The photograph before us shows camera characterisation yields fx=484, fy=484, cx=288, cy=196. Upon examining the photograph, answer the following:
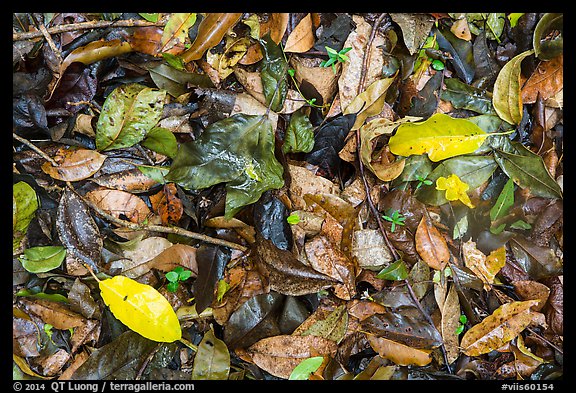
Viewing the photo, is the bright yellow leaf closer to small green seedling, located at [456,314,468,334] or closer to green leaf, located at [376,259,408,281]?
green leaf, located at [376,259,408,281]

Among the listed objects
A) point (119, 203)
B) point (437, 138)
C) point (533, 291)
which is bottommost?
point (533, 291)

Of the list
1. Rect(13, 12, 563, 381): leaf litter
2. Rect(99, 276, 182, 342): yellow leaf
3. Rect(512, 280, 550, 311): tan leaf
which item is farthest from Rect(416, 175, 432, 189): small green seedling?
Rect(99, 276, 182, 342): yellow leaf

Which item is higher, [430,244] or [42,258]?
[430,244]

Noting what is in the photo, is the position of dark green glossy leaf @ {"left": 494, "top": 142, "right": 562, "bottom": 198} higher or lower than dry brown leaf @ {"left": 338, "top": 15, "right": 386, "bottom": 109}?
lower

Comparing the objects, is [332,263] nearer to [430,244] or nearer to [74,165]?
[430,244]

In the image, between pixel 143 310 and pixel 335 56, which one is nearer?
pixel 143 310

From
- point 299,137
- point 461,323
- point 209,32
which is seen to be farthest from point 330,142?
point 461,323

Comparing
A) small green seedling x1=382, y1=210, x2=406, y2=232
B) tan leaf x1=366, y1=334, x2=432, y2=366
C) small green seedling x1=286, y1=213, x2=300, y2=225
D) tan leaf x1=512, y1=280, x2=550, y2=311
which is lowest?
tan leaf x1=366, y1=334, x2=432, y2=366

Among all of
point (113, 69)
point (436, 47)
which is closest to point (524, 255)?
point (436, 47)
